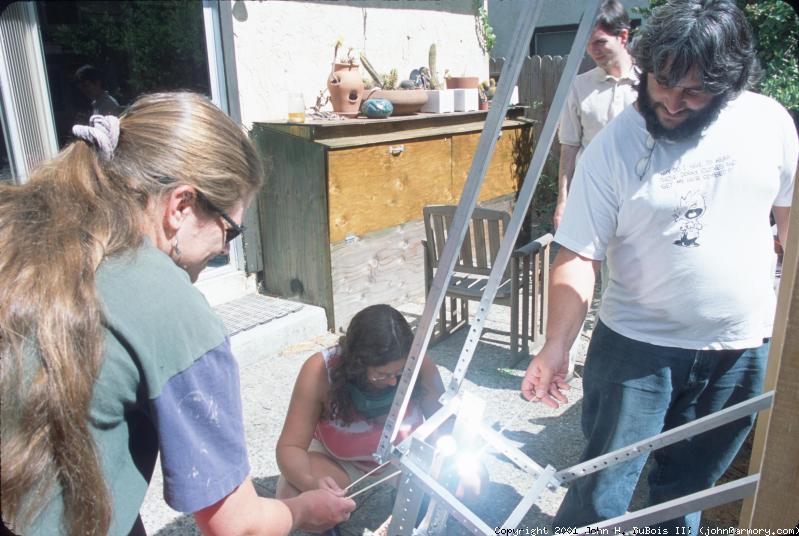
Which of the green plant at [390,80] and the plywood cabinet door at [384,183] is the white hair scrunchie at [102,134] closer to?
the plywood cabinet door at [384,183]

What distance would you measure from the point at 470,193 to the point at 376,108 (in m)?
3.44

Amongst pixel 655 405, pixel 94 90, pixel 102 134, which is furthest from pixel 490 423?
pixel 94 90

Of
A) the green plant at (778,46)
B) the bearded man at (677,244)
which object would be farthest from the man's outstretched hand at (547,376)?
the green plant at (778,46)

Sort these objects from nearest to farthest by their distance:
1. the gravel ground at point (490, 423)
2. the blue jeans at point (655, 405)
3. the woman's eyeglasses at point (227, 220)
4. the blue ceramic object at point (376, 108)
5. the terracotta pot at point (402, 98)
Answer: the woman's eyeglasses at point (227, 220), the blue jeans at point (655, 405), the gravel ground at point (490, 423), the blue ceramic object at point (376, 108), the terracotta pot at point (402, 98)

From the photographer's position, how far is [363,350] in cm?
217

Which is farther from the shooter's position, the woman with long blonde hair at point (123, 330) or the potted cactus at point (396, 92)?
the potted cactus at point (396, 92)

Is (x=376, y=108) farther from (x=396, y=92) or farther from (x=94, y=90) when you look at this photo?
(x=94, y=90)

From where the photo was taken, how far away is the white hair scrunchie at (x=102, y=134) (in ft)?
3.51

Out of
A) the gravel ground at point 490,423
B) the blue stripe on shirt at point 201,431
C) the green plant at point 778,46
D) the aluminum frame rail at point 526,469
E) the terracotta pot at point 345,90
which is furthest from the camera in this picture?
the terracotta pot at point 345,90

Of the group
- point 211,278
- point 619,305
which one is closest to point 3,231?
point 619,305

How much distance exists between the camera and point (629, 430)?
5.90ft

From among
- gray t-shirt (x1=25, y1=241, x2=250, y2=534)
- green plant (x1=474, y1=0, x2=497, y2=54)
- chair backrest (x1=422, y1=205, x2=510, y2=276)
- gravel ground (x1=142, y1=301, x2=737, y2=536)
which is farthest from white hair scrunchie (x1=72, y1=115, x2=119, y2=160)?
green plant (x1=474, y1=0, x2=497, y2=54)

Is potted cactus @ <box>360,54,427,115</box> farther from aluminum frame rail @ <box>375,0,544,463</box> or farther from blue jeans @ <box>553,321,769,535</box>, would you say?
aluminum frame rail @ <box>375,0,544,463</box>

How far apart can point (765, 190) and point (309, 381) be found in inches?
61.8
